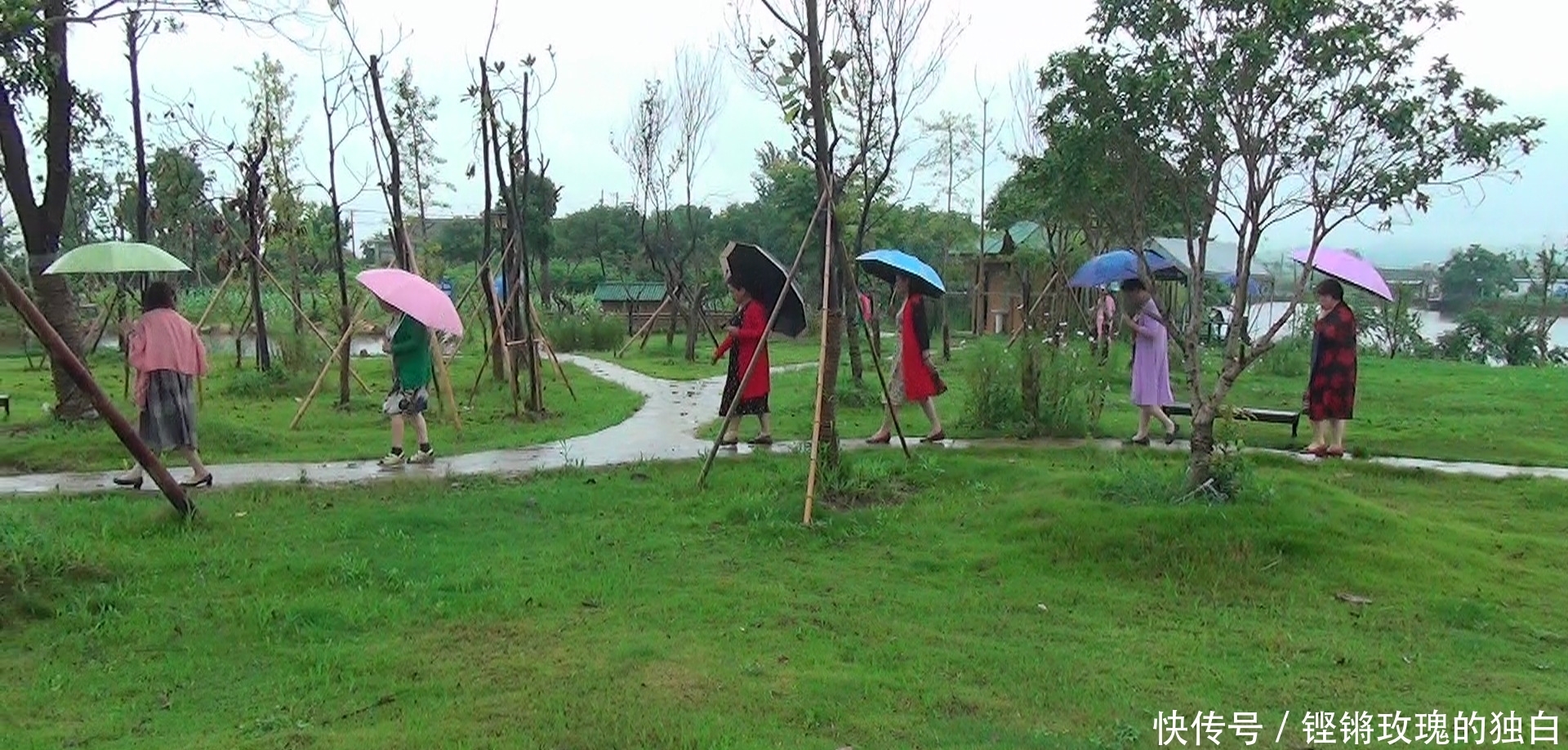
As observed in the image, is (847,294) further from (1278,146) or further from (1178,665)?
(1178,665)

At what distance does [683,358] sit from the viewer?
2195cm

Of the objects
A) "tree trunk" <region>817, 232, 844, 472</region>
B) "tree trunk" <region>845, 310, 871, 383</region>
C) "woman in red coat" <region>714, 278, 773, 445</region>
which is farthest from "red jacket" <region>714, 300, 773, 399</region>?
"tree trunk" <region>817, 232, 844, 472</region>

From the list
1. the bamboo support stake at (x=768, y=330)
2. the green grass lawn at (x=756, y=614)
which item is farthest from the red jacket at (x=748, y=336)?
the green grass lawn at (x=756, y=614)

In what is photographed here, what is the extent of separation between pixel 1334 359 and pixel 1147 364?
1557 millimetres

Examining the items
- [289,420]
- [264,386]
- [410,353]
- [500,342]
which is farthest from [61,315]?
[500,342]

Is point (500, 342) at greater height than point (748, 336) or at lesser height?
lesser

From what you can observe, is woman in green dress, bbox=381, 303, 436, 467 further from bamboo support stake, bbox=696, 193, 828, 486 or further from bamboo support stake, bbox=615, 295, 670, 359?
bamboo support stake, bbox=615, 295, 670, 359

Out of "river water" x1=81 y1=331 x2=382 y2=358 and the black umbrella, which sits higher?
the black umbrella

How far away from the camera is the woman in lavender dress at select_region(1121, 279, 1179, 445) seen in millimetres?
10258

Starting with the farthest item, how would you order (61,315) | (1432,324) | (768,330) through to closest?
(1432,324)
(61,315)
(768,330)

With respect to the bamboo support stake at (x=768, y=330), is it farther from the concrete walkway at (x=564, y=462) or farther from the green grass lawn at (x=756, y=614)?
the concrete walkway at (x=564, y=462)

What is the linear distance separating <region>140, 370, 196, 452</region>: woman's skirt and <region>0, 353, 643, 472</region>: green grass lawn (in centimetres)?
138

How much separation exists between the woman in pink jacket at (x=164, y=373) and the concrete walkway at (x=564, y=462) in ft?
1.53

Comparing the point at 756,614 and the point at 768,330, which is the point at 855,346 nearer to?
the point at 768,330
